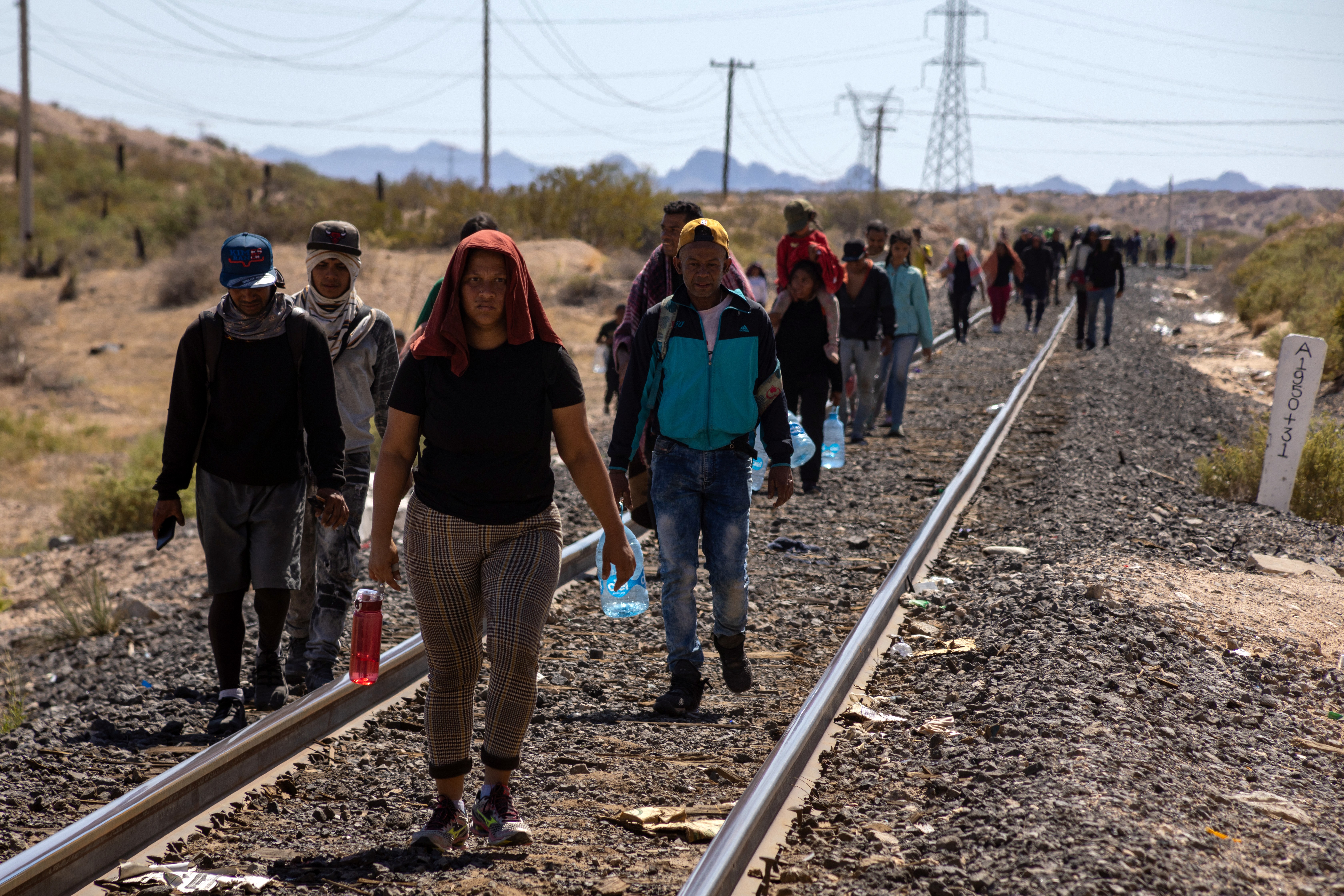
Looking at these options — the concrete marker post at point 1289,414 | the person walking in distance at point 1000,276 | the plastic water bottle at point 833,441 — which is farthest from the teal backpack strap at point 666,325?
the person walking in distance at point 1000,276

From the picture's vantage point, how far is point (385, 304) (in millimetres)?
33875

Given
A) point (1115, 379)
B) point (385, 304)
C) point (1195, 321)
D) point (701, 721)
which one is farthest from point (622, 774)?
point (1195, 321)

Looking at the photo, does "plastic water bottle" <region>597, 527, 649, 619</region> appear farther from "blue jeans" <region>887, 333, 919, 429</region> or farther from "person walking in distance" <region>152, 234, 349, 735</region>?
"blue jeans" <region>887, 333, 919, 429</region>

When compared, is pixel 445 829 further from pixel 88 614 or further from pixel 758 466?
pixel 88 614

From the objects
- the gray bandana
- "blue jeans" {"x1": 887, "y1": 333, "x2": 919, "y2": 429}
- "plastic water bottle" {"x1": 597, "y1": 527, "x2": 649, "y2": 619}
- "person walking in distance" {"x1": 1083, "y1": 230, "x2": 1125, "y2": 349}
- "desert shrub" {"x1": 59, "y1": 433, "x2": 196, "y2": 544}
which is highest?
"person walking in distance" {"x1": 1083, "y1": 230, "x2": 1125, "y2": 349}

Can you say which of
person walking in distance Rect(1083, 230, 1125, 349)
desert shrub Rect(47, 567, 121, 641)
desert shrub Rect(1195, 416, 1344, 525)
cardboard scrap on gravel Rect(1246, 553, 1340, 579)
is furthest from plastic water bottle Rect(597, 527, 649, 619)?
person walking in distance Rect(1083, 230, 1125, 349)

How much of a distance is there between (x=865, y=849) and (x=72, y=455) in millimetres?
17459

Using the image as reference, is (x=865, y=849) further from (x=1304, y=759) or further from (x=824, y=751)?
(x=1304, y=759)

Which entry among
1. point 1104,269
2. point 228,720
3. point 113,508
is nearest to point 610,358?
point 228,720

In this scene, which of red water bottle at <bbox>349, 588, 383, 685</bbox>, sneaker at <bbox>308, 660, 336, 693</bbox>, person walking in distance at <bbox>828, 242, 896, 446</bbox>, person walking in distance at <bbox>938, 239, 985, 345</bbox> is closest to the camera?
red water bottle at <bbox>349, 588, 383, 685</bbox>

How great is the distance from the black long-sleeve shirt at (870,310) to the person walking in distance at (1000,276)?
1154 cm

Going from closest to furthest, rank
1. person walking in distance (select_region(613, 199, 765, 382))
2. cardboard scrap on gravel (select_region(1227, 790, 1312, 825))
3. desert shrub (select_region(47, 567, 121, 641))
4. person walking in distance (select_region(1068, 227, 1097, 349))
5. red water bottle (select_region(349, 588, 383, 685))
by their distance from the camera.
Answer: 1. cardboard scrap on gravel (select_region(1227, 790, 1312, 825))
2. red water bottle (select_region(349, 588, 383, 685))
3. person walking in distance (select_region(613, 199, 765, 382))
4. desert shrub (select_region(47, 567, 121, 641))
5. person walking in distance (select_region(1068, 227, 1097, 349))

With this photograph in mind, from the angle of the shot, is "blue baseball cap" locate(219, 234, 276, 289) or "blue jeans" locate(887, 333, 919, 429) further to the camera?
"blue jeans" locate(887, 333, 919, 429)

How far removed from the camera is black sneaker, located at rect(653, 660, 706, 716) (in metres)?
5.60
